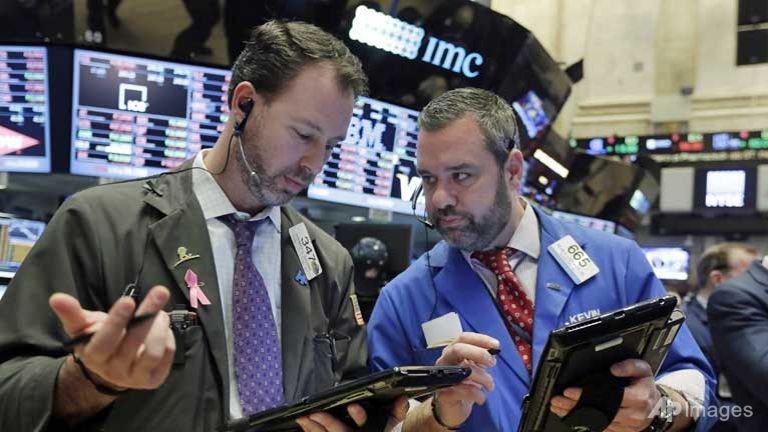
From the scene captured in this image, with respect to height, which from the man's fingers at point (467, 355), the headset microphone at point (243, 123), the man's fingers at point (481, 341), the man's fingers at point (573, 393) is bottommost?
the man's fingers at point (573, 393)

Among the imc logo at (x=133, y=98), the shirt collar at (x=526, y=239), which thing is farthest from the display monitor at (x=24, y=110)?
the shirt collar at (x=526, y=239)

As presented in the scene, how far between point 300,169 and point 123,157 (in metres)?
2.35

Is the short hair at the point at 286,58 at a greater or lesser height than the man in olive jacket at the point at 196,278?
greater

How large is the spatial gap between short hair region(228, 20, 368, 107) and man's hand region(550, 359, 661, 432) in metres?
0.95

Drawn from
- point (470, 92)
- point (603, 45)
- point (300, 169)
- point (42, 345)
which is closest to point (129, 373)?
point (42, 345)

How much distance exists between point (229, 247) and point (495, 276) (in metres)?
0.89

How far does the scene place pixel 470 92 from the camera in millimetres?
Result: 2512

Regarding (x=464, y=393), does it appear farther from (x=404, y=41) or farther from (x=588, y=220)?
(x=588, y=220)

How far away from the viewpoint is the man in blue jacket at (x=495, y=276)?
7.34 feet

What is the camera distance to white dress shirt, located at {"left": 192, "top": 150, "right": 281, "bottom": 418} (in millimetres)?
1848

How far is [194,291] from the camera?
1.76m

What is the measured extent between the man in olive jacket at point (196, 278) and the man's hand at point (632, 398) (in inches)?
18.1

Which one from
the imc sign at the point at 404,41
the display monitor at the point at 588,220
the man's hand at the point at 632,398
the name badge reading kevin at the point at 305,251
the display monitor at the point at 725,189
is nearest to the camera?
the man's hand at the point at 632,398

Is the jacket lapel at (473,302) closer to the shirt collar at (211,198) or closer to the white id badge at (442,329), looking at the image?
the white id badge at (442,329)
